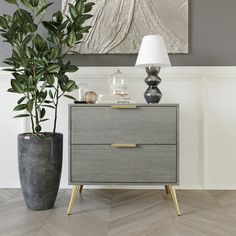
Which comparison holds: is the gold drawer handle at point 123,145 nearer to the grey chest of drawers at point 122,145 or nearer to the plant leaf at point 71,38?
the grey chest of drawers at point 122,145

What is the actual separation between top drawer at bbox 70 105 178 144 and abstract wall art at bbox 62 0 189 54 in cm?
71

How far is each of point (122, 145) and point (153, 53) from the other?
2.07ft

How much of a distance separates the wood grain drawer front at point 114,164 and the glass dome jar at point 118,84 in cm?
48

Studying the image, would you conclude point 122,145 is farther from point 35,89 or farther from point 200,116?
point 200,116

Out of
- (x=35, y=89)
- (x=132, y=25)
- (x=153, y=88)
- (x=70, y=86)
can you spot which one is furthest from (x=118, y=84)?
(x=35, y=89)

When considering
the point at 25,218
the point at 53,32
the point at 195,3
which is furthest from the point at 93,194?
the point at 195,3

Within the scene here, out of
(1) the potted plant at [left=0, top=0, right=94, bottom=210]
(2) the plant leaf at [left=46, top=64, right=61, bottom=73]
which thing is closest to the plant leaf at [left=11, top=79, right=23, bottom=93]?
(1) the potted plant at [left=0, top=0, right=94, bottom=210]

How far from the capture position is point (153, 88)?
1.96m

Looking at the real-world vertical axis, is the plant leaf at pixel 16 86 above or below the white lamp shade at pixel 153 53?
below

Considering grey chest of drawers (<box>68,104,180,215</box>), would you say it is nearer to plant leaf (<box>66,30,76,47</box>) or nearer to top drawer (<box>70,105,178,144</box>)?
top drawer (<box>70,105,178,144</box>)

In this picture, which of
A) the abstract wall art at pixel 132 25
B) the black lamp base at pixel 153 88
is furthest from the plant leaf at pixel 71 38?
the black lamp base at pixel 153 88

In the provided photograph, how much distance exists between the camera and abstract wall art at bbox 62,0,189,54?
7.52 ft

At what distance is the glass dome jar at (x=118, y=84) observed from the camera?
212 cm

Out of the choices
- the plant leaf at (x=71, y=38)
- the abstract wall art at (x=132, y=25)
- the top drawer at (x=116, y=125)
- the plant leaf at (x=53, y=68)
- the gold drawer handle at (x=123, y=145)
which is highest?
the abstract wall art at (x=132, y=25)
